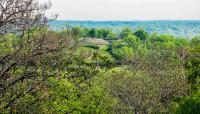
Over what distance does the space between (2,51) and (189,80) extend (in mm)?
28950

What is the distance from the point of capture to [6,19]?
2148cm

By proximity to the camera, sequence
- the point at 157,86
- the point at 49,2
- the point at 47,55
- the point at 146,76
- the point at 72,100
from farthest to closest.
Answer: the point at 146,76 < the point at 157,86 < the point at 72,100 < the point at 47,55 < the point at 49,2

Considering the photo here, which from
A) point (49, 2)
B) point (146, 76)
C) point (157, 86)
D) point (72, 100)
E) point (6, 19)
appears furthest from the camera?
point (146, 76)

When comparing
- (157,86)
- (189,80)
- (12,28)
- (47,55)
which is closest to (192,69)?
(189,80)

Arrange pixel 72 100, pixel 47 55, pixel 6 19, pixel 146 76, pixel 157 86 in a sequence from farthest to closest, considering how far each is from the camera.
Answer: pixel 146 76 < pixel 157 86 < pixel 72 100 < pixel 47 55 < pixel 6 19

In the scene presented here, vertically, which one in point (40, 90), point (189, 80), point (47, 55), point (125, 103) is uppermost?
point (47, 55)

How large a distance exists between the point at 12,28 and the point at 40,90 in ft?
12.2

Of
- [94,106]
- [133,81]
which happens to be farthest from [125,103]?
[94,106]

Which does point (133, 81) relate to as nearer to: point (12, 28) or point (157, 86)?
point (157, 86)

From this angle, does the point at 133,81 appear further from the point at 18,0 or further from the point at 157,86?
the point at 18,0

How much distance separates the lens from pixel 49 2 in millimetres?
23141

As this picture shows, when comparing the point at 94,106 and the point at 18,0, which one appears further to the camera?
the point at 94,106

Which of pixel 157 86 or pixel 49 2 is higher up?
pixel 49 2

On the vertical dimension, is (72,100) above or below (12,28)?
below
